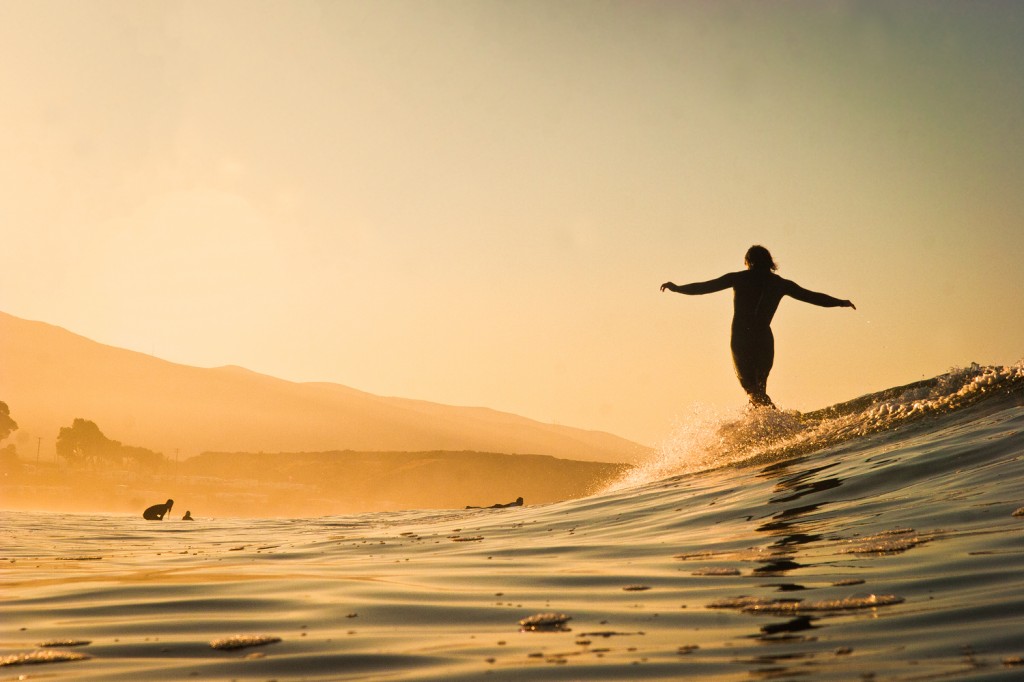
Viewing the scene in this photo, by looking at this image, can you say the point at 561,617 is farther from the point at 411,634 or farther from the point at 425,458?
the point at 425,458

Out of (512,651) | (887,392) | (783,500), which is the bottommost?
(512,651)

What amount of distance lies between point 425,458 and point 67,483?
6757 cm

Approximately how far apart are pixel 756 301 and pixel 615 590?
984 cm

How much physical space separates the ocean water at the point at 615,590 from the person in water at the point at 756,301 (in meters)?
2.65

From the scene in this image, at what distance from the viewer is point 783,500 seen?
32.7 feet

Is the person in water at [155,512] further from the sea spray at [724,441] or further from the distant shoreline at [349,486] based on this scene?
the distant shoreline at [349,486]

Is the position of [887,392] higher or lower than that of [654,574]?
higher

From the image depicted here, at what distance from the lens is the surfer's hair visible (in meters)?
15.2

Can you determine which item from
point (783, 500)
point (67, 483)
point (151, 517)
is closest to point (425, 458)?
point (67, 483)

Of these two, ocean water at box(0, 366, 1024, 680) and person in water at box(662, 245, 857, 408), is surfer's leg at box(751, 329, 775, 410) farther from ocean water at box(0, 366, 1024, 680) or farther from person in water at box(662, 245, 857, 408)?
ocean water at box(0, 366, 1024, 680)

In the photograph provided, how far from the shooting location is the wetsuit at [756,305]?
15.2 m

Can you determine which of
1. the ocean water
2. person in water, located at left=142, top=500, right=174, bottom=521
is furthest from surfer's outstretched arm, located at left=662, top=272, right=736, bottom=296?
Answer: person in water, located at left=142, top=500, right=174, bottom=521

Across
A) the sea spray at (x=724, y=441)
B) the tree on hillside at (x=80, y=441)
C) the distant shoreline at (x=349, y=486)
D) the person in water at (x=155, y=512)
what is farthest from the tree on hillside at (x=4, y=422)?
the sea spray at (x=724, y=441)

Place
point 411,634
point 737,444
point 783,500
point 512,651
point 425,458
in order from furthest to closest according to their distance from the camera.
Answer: point 425,458 → point 737,444 → point 783,500 → point 411,634 → point 512,651
